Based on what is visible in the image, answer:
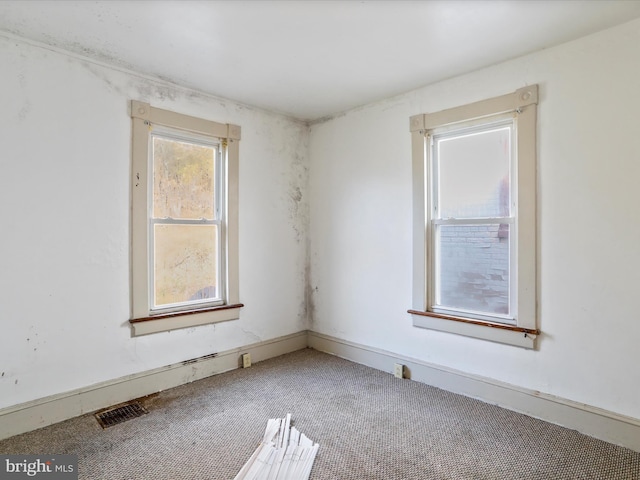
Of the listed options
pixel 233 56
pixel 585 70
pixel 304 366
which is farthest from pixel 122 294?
pixel 585 70

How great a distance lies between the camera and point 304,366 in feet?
11.3

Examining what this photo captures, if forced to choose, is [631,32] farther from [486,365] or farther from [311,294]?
[311,294]

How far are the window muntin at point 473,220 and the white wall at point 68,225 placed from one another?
2.12 meters

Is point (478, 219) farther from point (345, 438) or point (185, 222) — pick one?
point (185, 222)

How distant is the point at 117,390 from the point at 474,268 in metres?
2.92

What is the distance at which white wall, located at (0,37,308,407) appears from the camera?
2252 mm

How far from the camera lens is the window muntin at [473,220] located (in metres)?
2.65

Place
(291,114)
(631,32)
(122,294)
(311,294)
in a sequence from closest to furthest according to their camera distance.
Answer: (631,32) < (122,294) < (291,114) < (311,294)

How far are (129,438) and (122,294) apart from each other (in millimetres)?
1022

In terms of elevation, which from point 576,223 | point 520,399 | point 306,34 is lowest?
point 520,399

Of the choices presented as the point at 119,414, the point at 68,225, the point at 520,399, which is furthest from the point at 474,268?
the point at 68,225

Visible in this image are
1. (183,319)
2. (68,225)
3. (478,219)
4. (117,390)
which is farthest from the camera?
(183,319)

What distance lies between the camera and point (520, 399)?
8.21ft

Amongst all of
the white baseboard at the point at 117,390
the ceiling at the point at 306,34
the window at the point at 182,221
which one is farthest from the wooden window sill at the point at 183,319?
the ceiling at the point at 306,34
